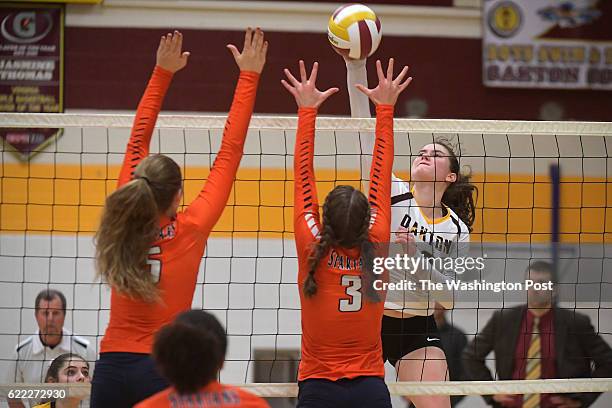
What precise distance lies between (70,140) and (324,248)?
5.95 m

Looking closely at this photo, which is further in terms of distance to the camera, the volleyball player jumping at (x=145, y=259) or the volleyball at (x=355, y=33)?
the volleyball at (x=355, y=33)

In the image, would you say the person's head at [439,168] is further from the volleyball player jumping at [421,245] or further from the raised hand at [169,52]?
the raised hand at [169,52]

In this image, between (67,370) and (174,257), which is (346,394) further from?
(67,370)

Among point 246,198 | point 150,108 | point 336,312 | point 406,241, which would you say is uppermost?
point 150,108

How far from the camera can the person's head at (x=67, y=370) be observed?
548 centimetres

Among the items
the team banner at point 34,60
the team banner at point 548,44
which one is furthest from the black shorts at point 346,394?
the team banner at point 548,44

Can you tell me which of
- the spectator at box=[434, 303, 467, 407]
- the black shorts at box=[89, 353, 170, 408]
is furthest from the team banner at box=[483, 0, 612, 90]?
the black shorts at box=[89, 353, 170, 408]

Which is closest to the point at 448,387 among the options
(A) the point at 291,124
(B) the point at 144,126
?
(A) the point at 291,124

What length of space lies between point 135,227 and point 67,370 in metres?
2.29

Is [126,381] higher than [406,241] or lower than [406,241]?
lower

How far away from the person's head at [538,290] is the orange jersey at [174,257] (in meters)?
2.25

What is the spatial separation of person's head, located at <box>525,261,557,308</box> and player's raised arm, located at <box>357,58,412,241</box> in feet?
5.37

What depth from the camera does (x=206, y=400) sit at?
9.58 feet

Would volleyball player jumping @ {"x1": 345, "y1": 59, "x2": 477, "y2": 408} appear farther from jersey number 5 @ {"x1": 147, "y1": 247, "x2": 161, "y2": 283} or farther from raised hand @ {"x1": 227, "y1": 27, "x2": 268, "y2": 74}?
jersey number 5 @ {"x1": 147, "y1": 247, "x2": 161, "y2": 283}
